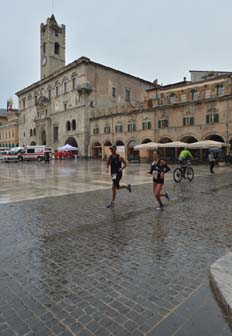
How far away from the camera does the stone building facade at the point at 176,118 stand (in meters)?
30.3

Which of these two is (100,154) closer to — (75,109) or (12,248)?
(75,109)

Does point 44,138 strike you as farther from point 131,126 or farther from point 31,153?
point 131,126

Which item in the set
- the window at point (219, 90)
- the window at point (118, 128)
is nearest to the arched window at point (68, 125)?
the window at point (118, 128)

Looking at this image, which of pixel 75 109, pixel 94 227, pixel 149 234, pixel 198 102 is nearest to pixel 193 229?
pixel 149 234

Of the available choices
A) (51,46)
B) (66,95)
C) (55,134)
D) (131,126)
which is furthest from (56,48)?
(131,126)

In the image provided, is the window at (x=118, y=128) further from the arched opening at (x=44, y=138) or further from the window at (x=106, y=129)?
the arched opening at (x=44, y=138)

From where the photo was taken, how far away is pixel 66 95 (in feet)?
166

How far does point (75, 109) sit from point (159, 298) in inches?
1897

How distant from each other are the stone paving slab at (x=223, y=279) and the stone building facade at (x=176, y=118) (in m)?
28.9

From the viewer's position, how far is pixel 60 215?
641 cm

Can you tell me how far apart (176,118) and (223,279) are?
108ft

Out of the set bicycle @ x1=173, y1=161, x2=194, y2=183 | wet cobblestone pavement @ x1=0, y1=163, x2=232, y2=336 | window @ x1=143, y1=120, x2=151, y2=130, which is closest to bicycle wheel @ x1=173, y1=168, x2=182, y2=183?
bicycle @ x1=173, y1=161, x2=194, y2=183

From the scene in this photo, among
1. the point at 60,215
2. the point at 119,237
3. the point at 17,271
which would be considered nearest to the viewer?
the point at 17,271

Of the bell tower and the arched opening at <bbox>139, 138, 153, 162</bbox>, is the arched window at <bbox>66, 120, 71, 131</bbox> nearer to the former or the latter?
the bell tower
